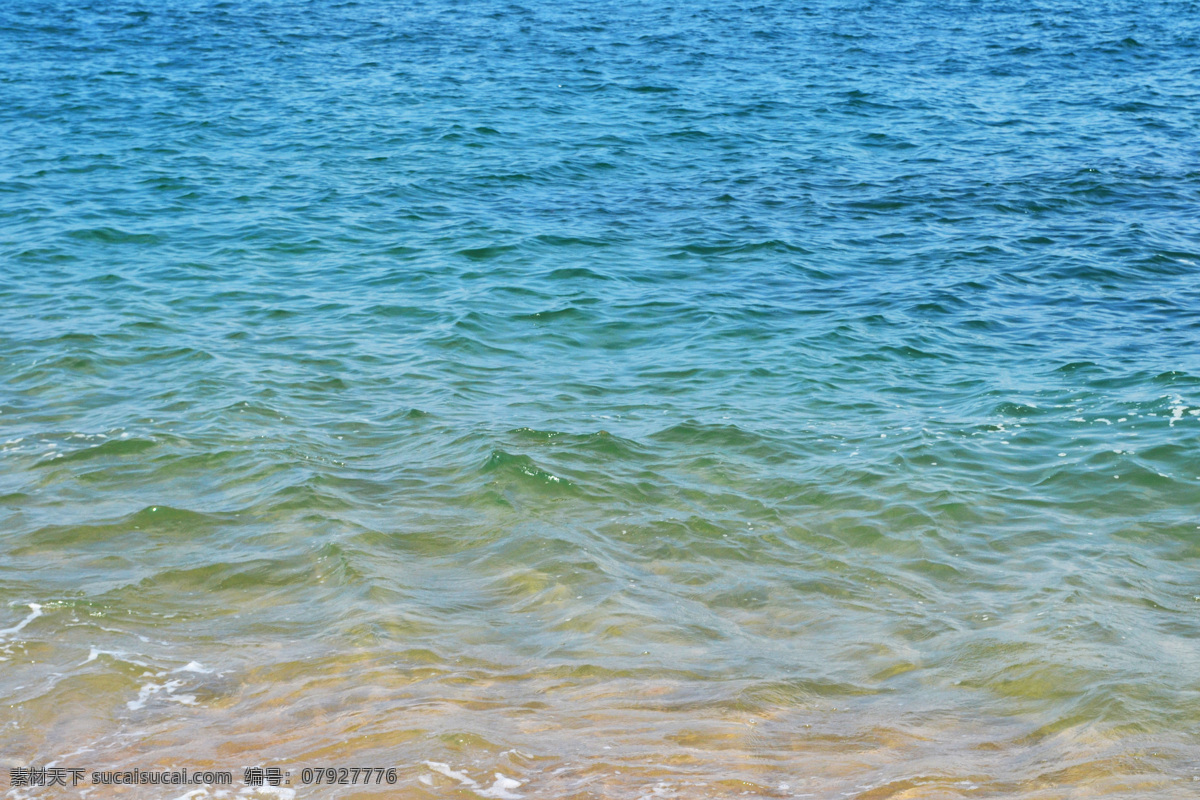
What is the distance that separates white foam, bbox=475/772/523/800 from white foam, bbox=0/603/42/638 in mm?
3408

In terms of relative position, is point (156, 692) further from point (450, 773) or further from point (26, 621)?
point (450, 773)

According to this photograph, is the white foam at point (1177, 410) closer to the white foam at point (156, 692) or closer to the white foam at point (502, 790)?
the white foam at point (502, 790)

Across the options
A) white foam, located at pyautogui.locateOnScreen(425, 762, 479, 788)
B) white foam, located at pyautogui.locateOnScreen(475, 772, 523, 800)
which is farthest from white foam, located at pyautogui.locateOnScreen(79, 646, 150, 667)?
white foam, located at pyautogui.locateOnScreen(475, 772, 523, 800)

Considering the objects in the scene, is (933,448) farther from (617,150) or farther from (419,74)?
(419,74)

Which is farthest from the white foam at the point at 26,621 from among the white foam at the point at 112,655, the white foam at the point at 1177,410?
the white foam at the point at 1177,410

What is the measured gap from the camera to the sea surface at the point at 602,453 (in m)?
6.00

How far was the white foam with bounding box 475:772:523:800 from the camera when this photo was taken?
5.39 meters

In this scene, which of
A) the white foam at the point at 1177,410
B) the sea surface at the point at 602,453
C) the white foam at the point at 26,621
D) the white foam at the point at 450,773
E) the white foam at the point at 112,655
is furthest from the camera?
the white foam at the point at 1177,410

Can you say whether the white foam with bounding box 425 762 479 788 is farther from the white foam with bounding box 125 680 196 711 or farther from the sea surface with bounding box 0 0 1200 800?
the white foam with bounding box 125 680 196 711

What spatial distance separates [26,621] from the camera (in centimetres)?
688

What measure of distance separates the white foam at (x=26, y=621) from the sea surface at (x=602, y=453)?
0.08 metres

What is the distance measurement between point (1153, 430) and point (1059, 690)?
4.39m

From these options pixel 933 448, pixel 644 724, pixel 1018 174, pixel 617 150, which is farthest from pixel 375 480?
pixel 1018 174

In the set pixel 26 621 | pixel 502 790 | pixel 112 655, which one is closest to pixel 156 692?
pixel 112 655
